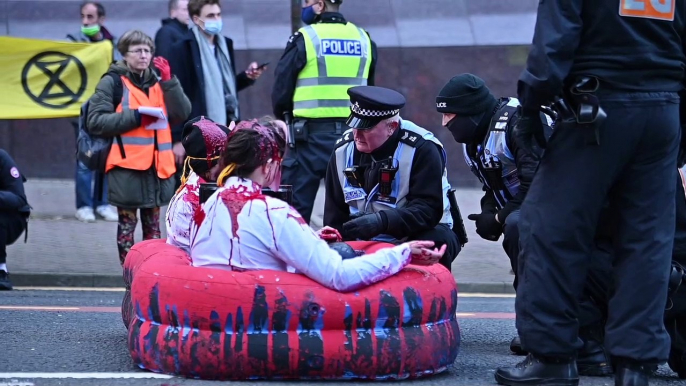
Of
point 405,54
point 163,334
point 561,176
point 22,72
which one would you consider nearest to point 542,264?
point 561,176

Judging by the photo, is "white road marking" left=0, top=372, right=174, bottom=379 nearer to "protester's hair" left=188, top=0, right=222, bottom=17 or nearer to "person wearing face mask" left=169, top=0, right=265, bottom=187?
"person wearing face mask" left=169, top=0, right=265, bottom=187

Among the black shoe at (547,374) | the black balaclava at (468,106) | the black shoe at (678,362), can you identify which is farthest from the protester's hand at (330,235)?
the black shoe at (678,362)

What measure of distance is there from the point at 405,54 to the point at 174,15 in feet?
13.4

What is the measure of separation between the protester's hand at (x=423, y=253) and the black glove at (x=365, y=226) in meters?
0.84

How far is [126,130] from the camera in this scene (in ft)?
28.5

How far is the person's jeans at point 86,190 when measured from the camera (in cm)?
1130

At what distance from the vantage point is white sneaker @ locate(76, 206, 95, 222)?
11.4 metres

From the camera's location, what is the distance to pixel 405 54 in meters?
13.6

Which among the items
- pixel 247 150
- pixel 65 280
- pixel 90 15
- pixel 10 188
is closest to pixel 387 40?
pixel 90 15

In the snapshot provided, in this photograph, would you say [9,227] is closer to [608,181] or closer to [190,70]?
[190,70]

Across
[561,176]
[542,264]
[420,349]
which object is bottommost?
[420,349]

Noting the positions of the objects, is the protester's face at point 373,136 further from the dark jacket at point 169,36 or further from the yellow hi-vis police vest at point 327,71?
the dark jacket at point 169,36

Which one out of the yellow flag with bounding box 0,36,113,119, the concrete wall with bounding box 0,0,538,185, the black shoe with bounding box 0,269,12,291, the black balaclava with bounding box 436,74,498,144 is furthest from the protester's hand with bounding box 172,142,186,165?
the concrete wall with bounding box 0,0,538,185

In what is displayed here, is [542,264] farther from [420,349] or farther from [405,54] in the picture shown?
[405,54]
